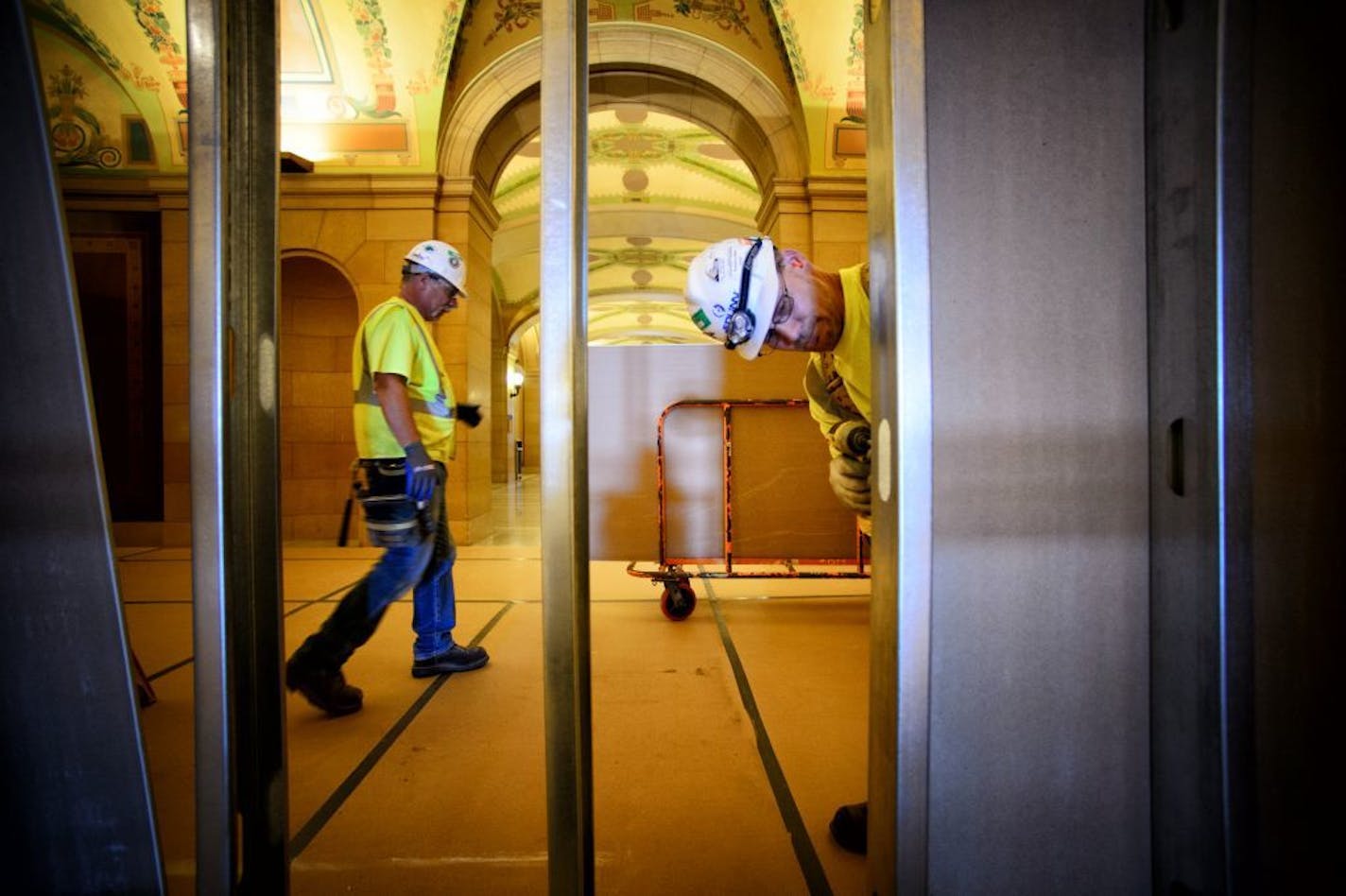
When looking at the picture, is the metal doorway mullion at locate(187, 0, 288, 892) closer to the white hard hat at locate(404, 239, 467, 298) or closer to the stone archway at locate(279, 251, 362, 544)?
the white hard hat at locate(404, 239, 467, 298)

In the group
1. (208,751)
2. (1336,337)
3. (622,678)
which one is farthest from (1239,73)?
(622,678)

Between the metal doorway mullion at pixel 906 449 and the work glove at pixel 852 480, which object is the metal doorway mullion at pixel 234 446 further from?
the work glove at pixel 852 480

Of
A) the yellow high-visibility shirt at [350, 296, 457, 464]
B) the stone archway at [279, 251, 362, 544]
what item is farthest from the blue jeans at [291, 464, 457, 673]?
the stone archway at [279, 251, 362, 544]

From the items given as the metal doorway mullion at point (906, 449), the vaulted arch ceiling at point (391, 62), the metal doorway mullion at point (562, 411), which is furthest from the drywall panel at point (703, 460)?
the vaulted arch ceiling at point (391, 62)

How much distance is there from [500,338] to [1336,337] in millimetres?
15733

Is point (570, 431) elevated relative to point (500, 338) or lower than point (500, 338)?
lower

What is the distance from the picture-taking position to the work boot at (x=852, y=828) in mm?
1470

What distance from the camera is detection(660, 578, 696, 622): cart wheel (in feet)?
11.2

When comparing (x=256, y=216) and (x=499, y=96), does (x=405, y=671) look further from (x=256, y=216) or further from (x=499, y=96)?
(x=499, y=96)

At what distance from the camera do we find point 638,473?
412 centimetres

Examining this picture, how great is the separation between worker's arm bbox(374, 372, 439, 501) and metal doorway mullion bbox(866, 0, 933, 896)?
190 cm

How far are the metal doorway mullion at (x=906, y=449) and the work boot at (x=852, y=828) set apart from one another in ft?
2.29

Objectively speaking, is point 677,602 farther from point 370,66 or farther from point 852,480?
point 370,66

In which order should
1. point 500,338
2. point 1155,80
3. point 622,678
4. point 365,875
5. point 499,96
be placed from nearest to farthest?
1. point 1155,80
2. point 365,875
3. point 622,678
4. point 499,96
5. point 500,338
